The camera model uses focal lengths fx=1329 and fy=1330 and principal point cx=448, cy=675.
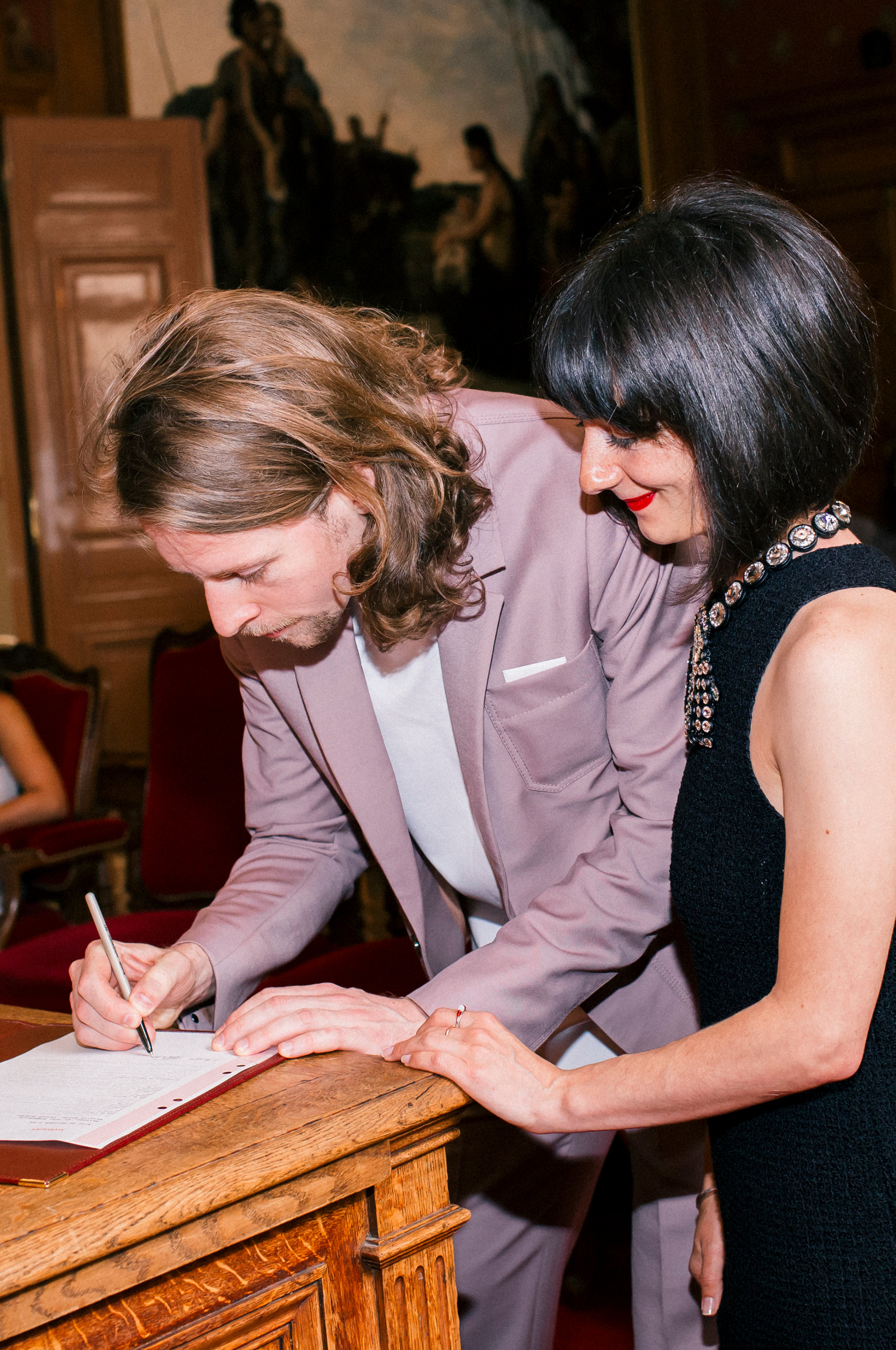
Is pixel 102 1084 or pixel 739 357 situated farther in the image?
pixel 102 1084

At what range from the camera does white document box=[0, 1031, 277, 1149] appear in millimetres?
1104

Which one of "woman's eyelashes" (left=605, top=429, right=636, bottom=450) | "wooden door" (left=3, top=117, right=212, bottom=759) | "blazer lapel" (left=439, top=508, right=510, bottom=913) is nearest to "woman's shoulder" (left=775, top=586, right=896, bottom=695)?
"woman's eyelashes" (left=605, top=429, right=636, bottom=450)

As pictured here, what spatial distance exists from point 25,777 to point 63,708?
1.60 feet

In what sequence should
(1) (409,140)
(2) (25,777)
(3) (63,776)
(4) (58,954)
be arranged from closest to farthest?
(4) (58,954)
(2) (25,777)
(3) (63,776)
(1) (409,140)

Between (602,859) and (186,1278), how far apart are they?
0.69 metres

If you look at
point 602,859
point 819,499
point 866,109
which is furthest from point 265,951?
point 866,109

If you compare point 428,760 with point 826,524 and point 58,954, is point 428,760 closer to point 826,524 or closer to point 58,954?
point 826,524

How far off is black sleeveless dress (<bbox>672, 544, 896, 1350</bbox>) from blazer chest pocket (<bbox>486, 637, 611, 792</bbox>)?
0.32 m

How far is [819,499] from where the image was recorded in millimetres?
1141

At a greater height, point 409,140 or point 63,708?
point 409,140

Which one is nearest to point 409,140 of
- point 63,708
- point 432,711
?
point 63,708

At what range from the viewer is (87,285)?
622 cm

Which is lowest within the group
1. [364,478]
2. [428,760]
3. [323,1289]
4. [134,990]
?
[323,1289]

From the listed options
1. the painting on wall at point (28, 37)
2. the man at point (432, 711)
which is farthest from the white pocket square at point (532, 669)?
the painting on wall at point (28, 37)
